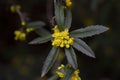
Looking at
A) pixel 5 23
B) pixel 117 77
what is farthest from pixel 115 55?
pixel 5 23

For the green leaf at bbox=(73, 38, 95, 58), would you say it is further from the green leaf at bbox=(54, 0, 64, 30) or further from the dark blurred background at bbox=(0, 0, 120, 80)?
the dark blurred background at bbox=(0, 0, 120, 80)

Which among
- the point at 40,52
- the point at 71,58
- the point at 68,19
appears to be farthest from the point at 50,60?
the point at 40,52

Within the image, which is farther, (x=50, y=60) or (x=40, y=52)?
(x=40, y=52)

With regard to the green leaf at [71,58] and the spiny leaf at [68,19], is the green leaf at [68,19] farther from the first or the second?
the green leaf at [71,58]

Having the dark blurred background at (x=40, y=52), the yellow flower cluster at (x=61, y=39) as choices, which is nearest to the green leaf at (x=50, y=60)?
the yellow flower cluster at (x=61, y=39)

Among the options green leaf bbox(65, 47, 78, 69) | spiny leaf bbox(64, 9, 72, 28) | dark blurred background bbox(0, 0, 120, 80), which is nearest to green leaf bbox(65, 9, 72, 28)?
spiny leaf bbox(64, 9, 72, 28)

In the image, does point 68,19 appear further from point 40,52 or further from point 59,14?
point 40,52
